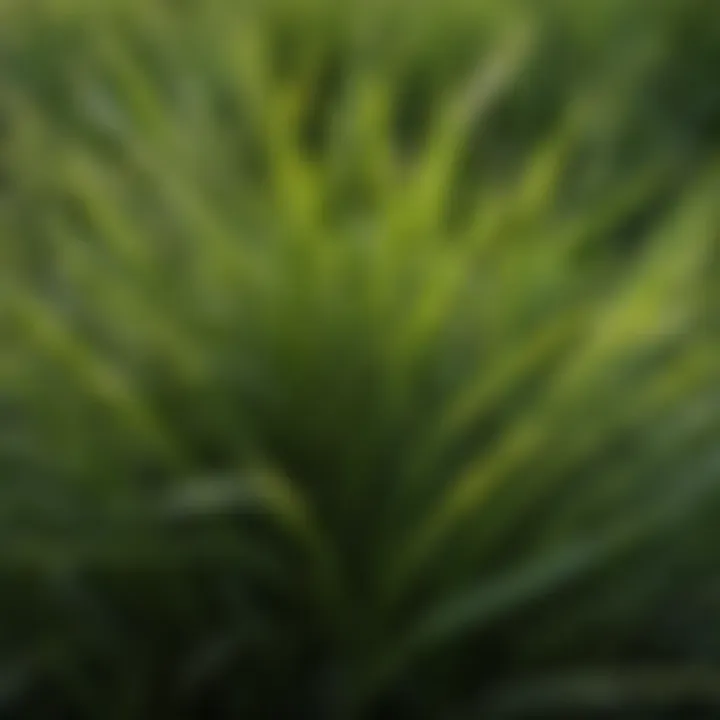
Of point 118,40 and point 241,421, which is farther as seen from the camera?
point 118,40

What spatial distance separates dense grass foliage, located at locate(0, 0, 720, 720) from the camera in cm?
88

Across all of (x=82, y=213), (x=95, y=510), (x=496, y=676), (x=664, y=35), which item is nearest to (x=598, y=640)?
(x=496, y=676)

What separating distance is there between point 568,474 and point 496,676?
135mm

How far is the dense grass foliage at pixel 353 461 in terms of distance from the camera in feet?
2.88

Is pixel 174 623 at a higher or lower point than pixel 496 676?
higher

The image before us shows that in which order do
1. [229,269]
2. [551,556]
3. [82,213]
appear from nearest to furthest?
[551,556] → [229,269] → [82,213]

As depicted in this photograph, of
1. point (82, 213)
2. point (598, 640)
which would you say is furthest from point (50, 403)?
point (598, 640)

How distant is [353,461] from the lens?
0.92m

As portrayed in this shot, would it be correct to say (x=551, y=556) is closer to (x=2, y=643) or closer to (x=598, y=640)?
(x=598, y=640)

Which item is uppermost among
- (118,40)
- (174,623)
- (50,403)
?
(118,40)

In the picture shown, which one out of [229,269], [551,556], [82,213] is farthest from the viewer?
[82,213]

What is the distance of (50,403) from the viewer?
0.93m

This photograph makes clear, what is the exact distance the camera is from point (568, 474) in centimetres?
92

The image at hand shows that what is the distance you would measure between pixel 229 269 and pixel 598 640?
34 cm
